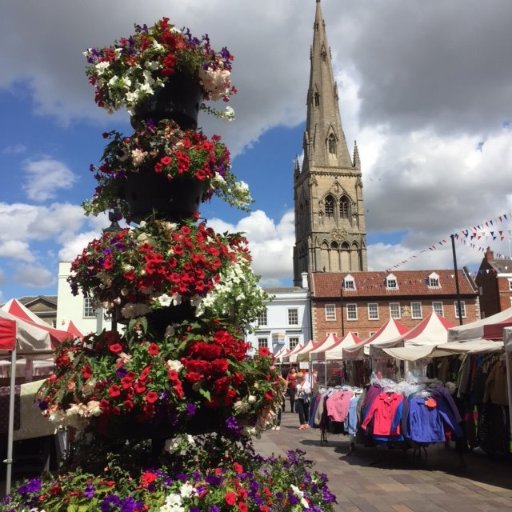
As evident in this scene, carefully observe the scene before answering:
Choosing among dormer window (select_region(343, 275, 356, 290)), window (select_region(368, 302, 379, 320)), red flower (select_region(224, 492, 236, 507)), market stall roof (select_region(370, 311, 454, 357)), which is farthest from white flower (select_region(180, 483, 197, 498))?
dormer window (select_region(343, 275, 356, 290))

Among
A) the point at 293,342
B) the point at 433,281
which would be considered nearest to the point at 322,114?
the point at 433,281

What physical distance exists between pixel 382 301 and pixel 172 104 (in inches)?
1734

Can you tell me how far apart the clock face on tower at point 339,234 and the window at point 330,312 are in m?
25.7

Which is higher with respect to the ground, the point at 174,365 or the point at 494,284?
the point at 494,284

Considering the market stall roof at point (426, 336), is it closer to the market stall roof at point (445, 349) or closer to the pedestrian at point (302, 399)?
the market stall roof at point (445, 349)

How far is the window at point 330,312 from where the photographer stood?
45.5 m

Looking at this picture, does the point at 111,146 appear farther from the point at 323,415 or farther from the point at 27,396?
the point at 323,415

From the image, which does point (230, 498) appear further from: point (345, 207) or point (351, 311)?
point (345, 207)

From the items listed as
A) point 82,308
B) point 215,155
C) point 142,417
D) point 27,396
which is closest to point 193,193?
point 215,155

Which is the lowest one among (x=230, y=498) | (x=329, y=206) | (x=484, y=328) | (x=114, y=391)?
(x=230, y=498)

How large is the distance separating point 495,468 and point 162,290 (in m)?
7.95

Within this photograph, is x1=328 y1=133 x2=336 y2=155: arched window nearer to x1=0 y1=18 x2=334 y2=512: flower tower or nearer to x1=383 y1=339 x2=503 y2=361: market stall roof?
x1=383 y1=339 x2=503 y2=361: market stall roof

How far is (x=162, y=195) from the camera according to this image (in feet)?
13.0

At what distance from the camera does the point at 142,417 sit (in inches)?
125
